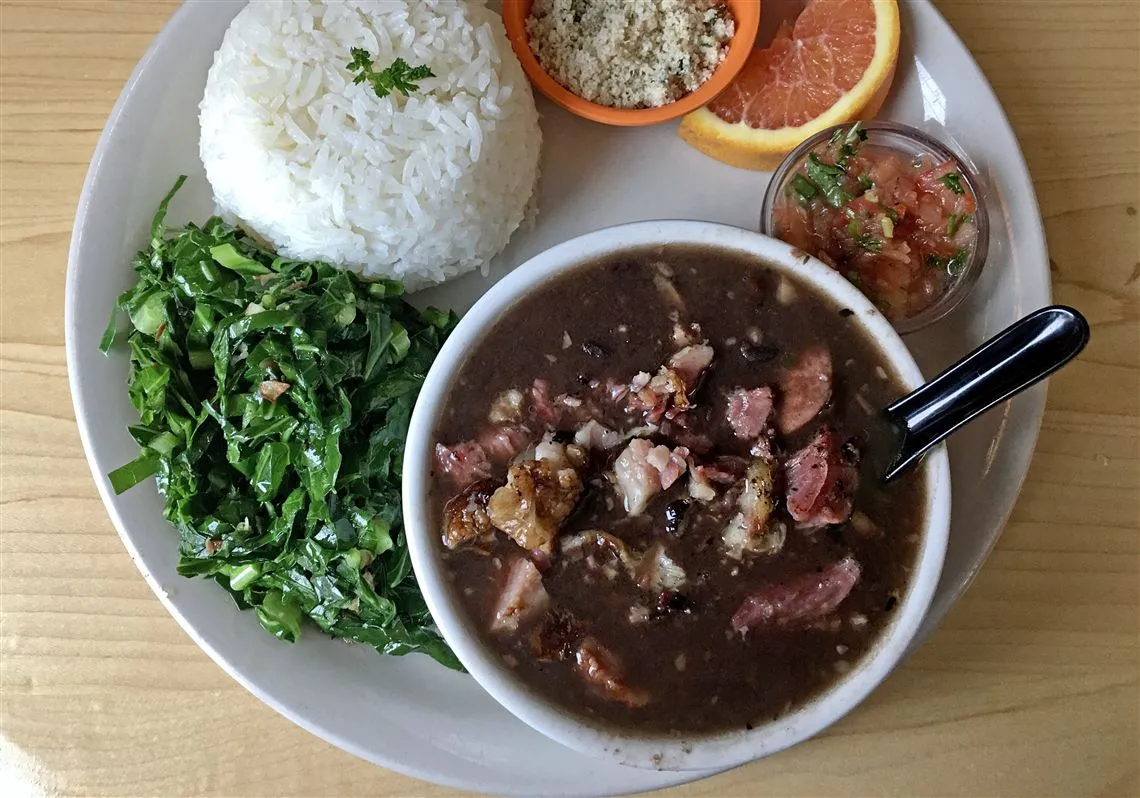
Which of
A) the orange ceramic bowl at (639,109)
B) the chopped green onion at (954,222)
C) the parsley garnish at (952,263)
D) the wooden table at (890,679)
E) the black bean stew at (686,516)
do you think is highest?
the orange ceramic bowl at (639,109)

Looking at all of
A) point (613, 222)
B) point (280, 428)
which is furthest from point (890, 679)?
point (280, 428)

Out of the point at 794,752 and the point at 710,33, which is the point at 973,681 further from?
the point at 710,33

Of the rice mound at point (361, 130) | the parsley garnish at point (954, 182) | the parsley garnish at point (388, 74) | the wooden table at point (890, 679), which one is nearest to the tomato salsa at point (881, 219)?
the parsley garnish at point (954, 182)

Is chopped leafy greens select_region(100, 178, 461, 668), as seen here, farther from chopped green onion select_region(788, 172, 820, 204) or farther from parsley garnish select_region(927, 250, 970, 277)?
parsley garnish select_region(927, 250, 970, 277)

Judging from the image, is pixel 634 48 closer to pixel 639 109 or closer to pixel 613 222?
pixel 639 109

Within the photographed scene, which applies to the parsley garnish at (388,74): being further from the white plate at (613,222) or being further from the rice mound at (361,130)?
the white plate at (613,222)

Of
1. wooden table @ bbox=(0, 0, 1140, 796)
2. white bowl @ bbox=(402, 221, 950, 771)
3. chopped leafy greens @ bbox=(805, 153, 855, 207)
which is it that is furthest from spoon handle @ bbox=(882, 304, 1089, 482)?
wooden table @ bbox=(0, 0, 1140, 796)
